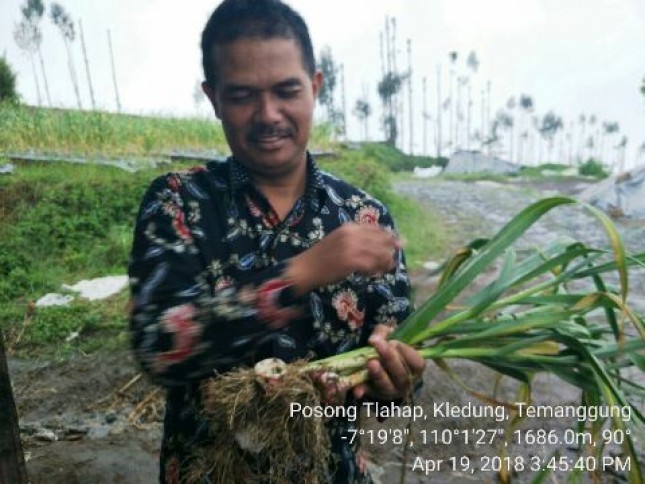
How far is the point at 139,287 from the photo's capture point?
825 mm

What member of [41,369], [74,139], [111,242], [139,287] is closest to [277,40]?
[139,287]

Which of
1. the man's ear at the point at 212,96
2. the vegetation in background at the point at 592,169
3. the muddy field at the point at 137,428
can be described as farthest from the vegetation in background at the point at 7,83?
the vegetation in background at the point at 592,169

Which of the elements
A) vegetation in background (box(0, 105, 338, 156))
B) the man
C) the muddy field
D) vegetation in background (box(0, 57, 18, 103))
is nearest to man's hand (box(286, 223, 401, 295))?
the man

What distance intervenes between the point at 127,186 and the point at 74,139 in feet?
4.09

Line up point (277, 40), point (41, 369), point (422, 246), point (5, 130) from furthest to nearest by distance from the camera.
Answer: point (422, 246) < point (5, 130) < point (41, 369) < point (277, 40)

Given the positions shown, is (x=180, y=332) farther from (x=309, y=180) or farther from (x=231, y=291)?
(x=309, y=180)

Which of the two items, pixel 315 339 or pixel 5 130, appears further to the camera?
pixel 5 130

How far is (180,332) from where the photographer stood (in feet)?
2.52

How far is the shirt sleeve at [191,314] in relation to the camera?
0.77 metres

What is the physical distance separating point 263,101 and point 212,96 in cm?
12

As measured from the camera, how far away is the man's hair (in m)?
0.92

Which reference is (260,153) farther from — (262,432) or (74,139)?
(74,139)

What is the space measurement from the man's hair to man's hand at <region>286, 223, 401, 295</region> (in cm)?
38

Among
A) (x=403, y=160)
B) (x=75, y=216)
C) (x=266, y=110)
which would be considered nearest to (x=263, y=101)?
(x=266, y=110)
